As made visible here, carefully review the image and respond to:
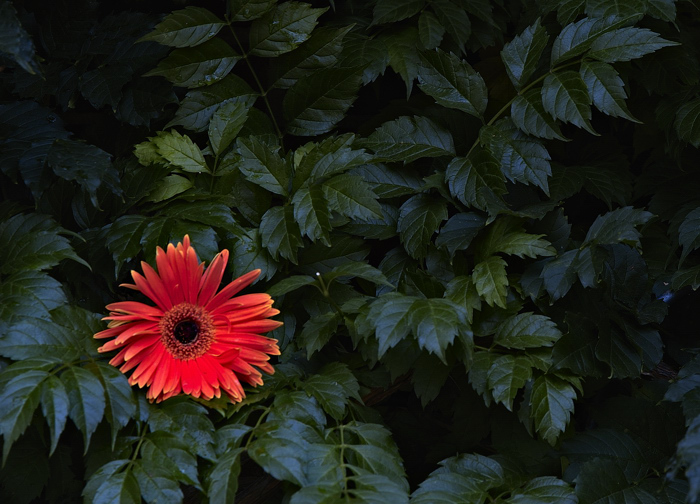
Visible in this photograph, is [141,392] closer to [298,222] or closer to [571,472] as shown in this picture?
[298,222]

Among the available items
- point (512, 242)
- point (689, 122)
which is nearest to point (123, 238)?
point (512, 242)

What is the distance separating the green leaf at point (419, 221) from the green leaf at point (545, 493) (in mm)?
451

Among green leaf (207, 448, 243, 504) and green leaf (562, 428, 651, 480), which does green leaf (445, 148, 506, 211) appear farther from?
green leaf (207, 448, 243, 504)

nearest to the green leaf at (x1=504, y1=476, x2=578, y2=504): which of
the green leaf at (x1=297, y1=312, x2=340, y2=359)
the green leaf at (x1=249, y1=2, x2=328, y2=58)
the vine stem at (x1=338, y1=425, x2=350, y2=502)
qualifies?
the vine stem at (x1=338, y1=425, x2=350, y2=502)

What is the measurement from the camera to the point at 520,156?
4.21ft

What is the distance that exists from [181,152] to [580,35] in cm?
80

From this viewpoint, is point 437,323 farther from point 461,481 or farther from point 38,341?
point 38,341

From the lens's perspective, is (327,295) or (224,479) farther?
(327,295)

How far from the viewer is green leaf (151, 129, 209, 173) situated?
1.25 metres

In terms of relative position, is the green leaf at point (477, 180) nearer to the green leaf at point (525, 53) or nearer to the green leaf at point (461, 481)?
the green leaf at point (525, 53)

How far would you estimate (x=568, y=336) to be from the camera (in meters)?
1.16

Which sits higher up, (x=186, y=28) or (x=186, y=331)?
(x=186, y=28)

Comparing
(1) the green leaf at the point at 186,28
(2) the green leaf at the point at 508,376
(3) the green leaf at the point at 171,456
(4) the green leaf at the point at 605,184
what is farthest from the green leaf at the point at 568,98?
(3) the green leaf at the point at 171,456

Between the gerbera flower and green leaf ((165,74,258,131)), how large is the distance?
0.36 m
